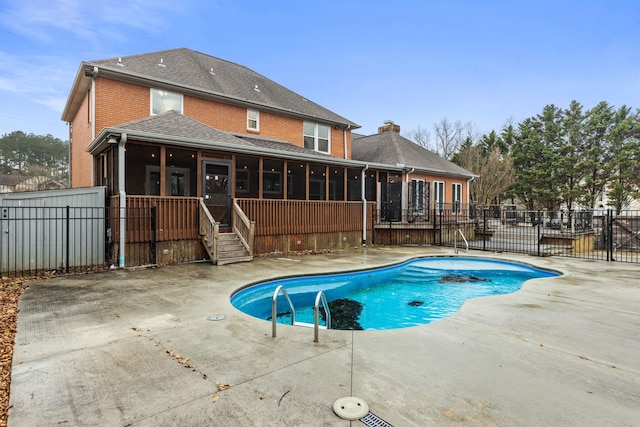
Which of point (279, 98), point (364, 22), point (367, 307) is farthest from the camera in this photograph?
point (364, 22)

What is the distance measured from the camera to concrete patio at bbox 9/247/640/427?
8.00 feet

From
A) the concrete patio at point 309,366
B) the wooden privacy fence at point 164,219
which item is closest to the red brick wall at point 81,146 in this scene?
the wooden privacy fence at point 164,219

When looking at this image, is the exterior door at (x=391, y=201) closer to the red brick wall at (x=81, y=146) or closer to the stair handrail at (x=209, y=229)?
the stair handrail at (x=209, y=229)

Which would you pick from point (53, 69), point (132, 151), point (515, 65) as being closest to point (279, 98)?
point (132, 151)

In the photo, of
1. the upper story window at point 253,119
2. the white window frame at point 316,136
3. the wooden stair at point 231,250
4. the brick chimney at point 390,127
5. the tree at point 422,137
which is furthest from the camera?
the tree at point 422,137

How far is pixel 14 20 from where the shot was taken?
18344 mm

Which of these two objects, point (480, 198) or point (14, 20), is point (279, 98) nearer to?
point (14, 20)

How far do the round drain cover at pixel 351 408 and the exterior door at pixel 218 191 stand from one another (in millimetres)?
8932

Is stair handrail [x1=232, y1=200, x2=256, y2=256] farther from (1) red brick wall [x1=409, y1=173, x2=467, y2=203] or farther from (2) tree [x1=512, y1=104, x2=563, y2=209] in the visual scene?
(2) tree [x1=512, y1=104, x2=563, y2=209]

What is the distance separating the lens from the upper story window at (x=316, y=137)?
57.3 ft

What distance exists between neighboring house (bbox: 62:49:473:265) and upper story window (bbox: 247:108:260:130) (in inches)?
1.9

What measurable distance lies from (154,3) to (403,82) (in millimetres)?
24019

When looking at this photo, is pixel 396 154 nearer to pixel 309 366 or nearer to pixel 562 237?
pixel 562 237

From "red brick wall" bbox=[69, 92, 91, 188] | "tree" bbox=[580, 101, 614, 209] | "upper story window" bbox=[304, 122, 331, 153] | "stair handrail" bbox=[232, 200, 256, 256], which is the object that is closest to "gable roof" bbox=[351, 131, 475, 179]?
"upper story window" bbox=[304, 122, 331, 153]
